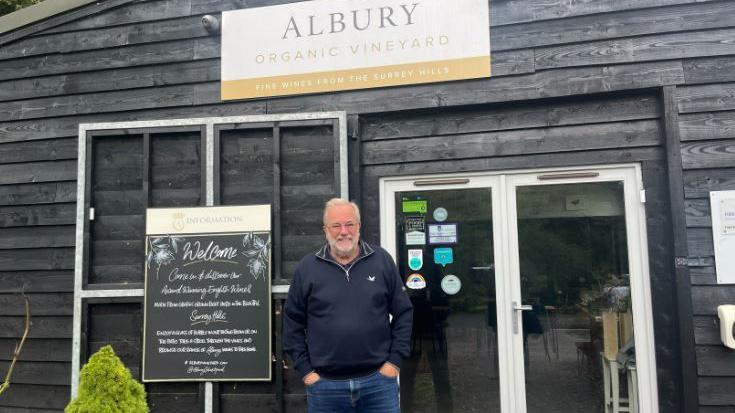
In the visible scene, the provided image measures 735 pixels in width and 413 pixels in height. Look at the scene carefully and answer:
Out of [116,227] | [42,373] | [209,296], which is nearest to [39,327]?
[42,373]

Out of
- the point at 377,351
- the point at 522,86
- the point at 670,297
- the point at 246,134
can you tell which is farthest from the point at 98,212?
the point at 670,297

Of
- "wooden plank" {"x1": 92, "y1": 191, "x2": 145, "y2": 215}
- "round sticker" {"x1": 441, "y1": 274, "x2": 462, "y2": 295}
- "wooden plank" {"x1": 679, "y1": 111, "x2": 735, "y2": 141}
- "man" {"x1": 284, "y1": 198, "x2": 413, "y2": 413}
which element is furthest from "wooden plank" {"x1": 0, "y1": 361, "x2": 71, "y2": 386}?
"wooden plank" {"x1": 679, "y1": 111, "x2": 735, "y2": 141}

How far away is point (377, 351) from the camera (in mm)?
2617

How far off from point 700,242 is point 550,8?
1.75 meters

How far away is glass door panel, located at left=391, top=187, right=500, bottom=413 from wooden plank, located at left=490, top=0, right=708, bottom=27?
3.84ft

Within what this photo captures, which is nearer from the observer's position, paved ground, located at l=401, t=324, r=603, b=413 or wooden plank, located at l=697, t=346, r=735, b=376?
wooden plank, located at l=697, t=346, r=735, b=376

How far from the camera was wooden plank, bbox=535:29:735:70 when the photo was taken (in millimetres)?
3326

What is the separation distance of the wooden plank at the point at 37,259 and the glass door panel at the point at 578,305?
3.30 metres

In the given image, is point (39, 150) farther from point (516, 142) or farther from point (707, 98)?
point (707, 98)

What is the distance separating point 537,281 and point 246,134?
2.22 metres

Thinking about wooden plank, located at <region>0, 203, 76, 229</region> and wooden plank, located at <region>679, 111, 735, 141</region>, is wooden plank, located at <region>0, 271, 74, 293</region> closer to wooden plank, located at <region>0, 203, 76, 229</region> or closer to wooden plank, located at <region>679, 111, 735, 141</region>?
wooden plank, located at <region>0, 203, 76, 229</region>

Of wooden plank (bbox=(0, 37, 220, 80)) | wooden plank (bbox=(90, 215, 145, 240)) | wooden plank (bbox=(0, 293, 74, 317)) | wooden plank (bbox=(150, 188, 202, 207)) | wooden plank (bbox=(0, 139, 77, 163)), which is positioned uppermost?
wooden plank (bbox=(0, 37, 220, 80))

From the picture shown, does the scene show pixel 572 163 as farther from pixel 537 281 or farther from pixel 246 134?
pixel 246 134

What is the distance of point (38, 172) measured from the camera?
13.6ft
